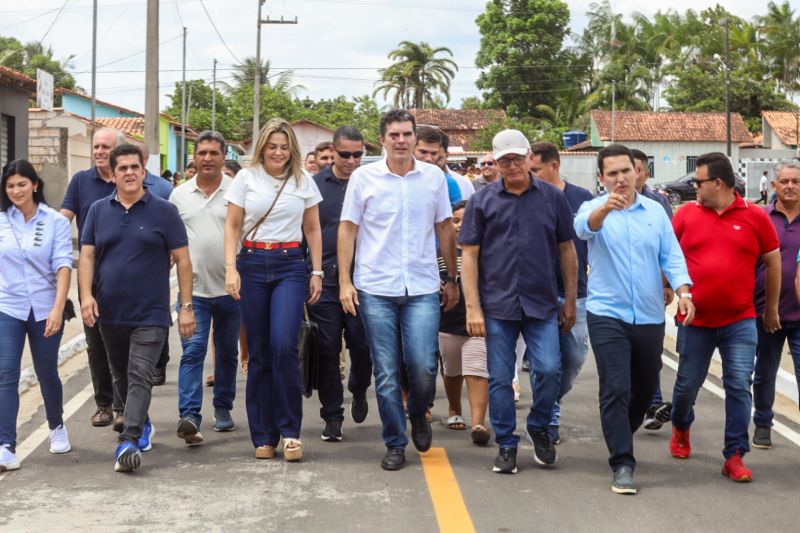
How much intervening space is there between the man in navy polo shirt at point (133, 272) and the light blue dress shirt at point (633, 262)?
2.40 m

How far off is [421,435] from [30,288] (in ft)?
8.09

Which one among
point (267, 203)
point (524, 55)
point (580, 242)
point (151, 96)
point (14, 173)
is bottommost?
point (580, 242)

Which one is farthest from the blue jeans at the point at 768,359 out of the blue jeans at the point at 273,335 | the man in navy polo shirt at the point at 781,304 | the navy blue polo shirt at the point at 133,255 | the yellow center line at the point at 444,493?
the navy blue polo shirt at the point at 133,255

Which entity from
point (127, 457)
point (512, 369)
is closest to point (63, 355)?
point (127, 457)

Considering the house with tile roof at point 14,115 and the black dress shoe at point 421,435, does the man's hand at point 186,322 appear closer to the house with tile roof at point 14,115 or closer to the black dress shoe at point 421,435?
the black dress shoe at point 421,435

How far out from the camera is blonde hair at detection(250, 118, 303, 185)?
700 cm

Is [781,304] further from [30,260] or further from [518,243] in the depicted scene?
[30,260]

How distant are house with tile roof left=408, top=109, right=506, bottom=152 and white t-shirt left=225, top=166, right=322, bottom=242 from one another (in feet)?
217

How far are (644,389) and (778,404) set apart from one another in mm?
3336

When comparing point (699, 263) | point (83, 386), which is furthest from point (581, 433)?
point (83, 386)

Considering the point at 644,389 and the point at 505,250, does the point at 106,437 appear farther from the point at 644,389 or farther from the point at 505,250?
the point at 644,389

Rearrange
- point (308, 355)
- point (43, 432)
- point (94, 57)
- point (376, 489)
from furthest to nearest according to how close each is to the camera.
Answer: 1. point (94, 57)
2. point (43, 432)
3. point (308, 355)
4. point (376, 489)

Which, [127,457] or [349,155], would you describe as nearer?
[127,457]

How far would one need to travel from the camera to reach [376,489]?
630 centimetres
